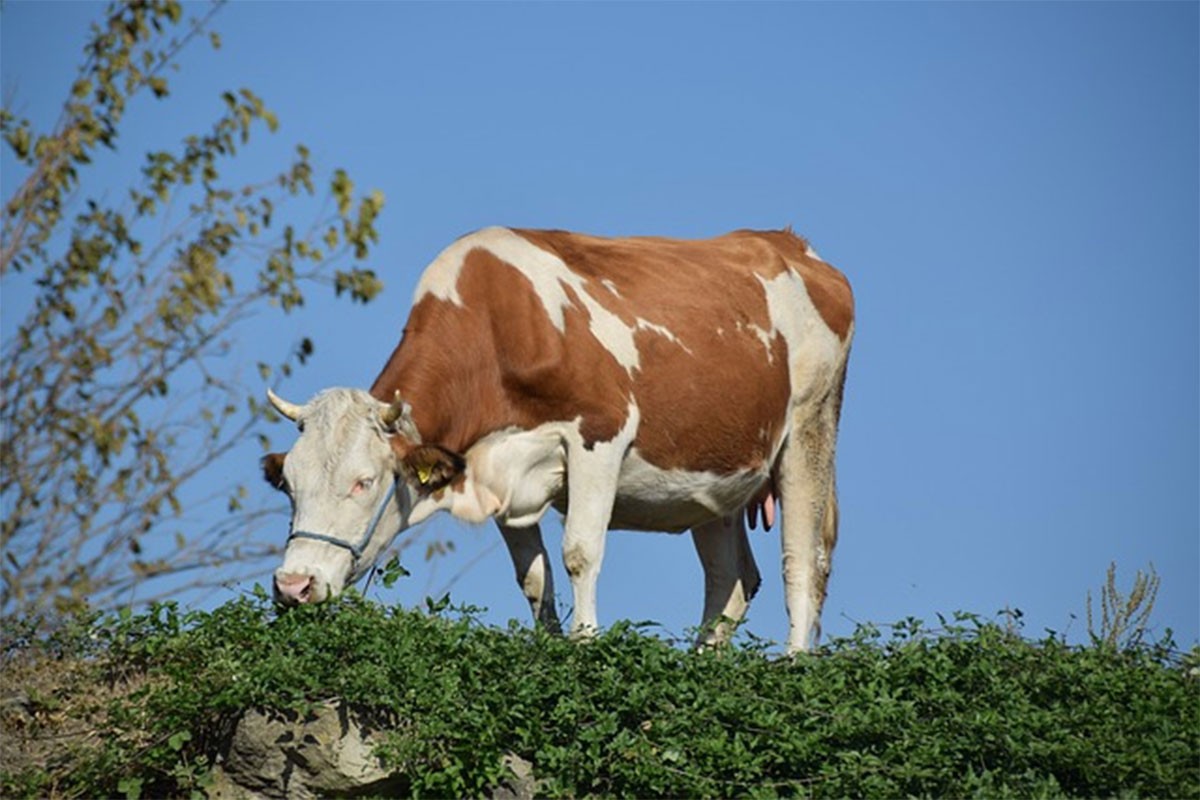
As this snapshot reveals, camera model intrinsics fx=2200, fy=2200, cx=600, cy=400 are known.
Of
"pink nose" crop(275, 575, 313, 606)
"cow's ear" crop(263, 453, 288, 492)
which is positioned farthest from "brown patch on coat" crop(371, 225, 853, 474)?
"pink nose" crop(275, 575, 313, 606)

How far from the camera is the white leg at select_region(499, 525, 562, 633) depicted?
14805 millimetres

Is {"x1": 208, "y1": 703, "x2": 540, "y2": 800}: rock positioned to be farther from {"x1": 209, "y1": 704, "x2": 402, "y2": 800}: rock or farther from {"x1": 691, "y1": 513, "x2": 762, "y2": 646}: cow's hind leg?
{"x1": 691, "y1": 513, "x2": 762, "y2": 646}: cow's hind leg

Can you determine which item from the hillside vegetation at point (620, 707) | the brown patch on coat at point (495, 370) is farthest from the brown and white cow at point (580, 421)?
the hillside vegetation at point (620, 707)

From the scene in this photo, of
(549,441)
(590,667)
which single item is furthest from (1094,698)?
(549,441)

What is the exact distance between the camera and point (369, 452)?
44.1 ft

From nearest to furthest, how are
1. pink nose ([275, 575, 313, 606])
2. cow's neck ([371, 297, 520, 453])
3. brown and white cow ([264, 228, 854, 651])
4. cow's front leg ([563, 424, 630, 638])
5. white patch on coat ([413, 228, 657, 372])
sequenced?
1. pink nose ([275, 575, 313, 606])
2. brown and white cow ([264, 228, 854, 651])
3. cow's neck ([371, 297, 520, 453])
4. cow's front leg ([563, 424, 630, 638])
5. white patch on coat ([413, 228, 657, 372])

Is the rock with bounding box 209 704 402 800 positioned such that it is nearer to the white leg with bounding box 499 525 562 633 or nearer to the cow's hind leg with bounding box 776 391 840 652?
the white leg with bounding box 499 525 562 633

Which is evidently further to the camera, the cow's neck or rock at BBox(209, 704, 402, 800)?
the cow's neck

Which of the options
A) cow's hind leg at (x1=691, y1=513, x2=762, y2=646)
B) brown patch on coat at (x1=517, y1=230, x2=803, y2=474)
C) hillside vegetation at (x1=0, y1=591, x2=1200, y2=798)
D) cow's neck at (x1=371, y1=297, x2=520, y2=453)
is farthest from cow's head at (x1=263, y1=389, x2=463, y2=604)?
cow's hind leg at (x1=691, y1=513, x2=762, y2=646)

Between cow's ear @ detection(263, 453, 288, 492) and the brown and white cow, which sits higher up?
the brown and white cow

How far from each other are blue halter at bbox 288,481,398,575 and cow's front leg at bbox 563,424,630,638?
3.96 feet

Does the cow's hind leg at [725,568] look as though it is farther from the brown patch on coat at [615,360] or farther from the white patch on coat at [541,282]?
the white patch on coat at [541,282]

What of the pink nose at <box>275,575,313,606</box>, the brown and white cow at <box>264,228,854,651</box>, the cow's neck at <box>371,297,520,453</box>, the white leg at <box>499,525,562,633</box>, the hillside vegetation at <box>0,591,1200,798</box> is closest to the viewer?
the hillside vegetation at <box>0,591,1200,798</box>

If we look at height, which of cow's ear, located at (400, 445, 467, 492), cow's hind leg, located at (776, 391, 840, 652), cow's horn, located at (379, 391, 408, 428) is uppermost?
cow's hind leg, located at (776, 391, 840, 652)
